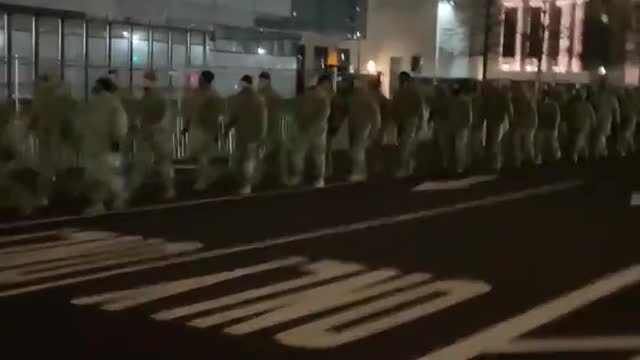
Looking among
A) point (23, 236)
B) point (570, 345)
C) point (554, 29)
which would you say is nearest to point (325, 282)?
point (570, 345)

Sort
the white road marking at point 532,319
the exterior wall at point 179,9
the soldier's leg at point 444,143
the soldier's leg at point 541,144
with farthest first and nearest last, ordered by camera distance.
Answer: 1. the exterior wall at point 179,9
2. the soldier's leg at point 541,144
3. the soldier's leg at point 444,143
4. the white road marking at point 532,319

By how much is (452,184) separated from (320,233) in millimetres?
6482

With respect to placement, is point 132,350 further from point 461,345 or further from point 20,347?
point 461,345

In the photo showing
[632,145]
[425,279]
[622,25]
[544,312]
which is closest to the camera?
[544,312]

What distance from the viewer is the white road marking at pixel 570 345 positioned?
7.33 meters

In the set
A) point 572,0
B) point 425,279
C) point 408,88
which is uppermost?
point 572,0

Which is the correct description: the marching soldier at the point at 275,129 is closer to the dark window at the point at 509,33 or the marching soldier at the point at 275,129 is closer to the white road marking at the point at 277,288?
the white road marking at the point at 277,288

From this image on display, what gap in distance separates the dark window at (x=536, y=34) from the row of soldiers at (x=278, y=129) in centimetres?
1589

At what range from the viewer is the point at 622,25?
144 ft

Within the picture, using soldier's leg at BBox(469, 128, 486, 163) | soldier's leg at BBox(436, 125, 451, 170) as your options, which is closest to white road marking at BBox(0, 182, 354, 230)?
soldier's leg at BBox(436, 125, 451, 170)

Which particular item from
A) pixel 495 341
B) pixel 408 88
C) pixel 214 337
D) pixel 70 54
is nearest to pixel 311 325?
pixel 214 337

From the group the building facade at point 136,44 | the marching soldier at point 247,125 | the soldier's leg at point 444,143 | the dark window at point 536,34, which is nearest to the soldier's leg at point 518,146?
the soldier's leg at point 444,143

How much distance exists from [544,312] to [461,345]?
1392 millimetres

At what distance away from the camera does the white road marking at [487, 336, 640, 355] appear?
733 cm
